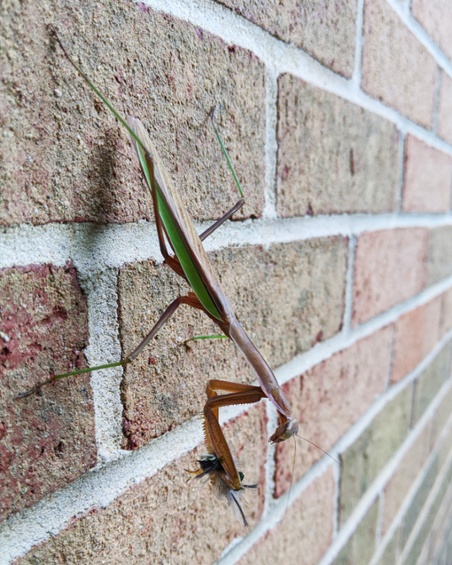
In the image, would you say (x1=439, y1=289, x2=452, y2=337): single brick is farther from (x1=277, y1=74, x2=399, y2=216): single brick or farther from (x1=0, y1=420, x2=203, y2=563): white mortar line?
(x1=0, y1=420, x2=203, y2=563): white mortar line

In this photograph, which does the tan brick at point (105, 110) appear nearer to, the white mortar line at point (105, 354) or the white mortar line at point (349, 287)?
the white mortar line at point (105, 354)

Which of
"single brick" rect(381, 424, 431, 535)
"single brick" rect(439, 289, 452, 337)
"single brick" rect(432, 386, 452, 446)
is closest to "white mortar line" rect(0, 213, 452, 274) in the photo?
"single brick" rect(381, 424, 431, 535)

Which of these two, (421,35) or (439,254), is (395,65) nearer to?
(421,35)

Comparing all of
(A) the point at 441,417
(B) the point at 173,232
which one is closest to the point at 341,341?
(B) the point at 173,232

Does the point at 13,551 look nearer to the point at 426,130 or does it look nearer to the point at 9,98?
the point at 9,98

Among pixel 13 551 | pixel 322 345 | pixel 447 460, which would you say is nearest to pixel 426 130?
pixel 322 345

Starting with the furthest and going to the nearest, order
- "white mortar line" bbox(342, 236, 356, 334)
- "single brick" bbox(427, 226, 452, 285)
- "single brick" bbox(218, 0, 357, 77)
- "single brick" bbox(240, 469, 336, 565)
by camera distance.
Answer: "single brick" bbox(427, 226, 452, 285) → "white mortar line" bbox(342, 236, 356, 334) → "single brick" bbox(240, 469, 336, 565) → "single brick" bbox(218, 0, 357, 77)
